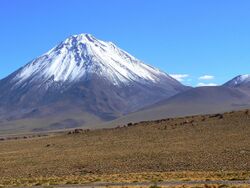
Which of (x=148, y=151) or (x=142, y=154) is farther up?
(x=148, y=151)

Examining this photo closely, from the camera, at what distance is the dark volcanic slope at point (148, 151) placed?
144 ft

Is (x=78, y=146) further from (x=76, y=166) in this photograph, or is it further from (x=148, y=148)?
(x=76, y=166)

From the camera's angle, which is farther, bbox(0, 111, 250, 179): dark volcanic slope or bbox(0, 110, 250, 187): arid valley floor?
bbox(0, 111, 250, 179): dark volcanic slope

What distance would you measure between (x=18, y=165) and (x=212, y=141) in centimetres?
1682

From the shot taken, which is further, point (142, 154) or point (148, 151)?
point (148, 151)

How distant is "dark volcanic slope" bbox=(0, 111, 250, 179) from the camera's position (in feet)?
144

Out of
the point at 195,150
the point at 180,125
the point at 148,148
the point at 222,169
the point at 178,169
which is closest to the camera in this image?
the point at 222,169

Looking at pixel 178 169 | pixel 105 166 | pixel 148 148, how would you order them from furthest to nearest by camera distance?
pixel 148 148
pixel 105 166
pixel 178 169

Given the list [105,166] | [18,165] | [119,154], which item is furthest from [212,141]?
[18,165]

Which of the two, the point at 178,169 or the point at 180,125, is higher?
the point at 180,125

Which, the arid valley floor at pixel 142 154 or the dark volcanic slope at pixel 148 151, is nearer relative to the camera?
the arid valley floor at pixel 142 154

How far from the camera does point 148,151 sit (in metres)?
51.8

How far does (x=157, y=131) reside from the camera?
65.4m

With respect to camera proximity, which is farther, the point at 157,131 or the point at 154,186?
the point at 157,131
